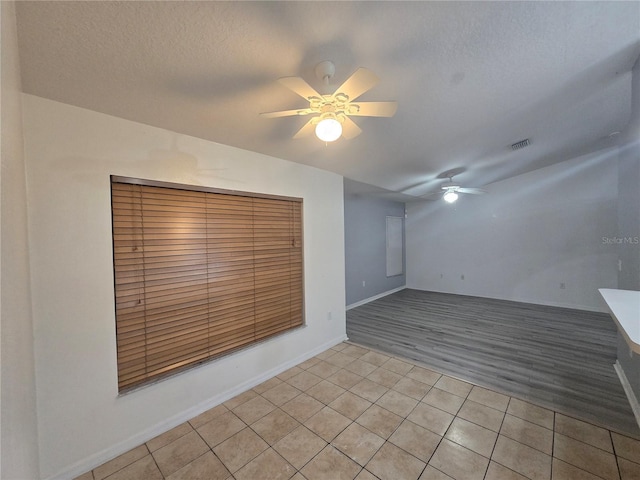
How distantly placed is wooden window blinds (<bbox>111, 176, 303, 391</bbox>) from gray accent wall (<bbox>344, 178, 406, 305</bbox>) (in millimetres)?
2441

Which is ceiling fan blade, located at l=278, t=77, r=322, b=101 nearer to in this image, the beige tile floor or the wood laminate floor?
the beige tile floor

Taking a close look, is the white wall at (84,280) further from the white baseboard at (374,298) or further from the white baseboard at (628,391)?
the white baseboard at (628,391)

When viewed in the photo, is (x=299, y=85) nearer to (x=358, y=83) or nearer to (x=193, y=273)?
(x=358, y=83)

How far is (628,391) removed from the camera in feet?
7.64

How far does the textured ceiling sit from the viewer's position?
118 cm

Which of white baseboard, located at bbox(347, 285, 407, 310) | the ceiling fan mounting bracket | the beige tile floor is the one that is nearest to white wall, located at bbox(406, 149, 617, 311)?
white baseboard, located at bbox(347, 285, 407, 310)

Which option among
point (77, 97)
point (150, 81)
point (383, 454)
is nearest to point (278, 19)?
point (150, 81)

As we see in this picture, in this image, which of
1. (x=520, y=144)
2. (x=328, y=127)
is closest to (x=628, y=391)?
(x=520, y=144)

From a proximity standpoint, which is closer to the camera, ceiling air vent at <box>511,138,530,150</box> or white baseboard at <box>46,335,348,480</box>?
white baseboard at <box>46,335,348,480</box>

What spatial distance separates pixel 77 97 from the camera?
1.56 meters

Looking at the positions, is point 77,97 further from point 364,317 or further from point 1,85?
point 364,317

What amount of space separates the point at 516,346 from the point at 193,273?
4.19 meters

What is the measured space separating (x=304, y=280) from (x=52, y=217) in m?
2.27

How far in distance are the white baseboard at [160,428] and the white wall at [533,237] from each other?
205 inches
